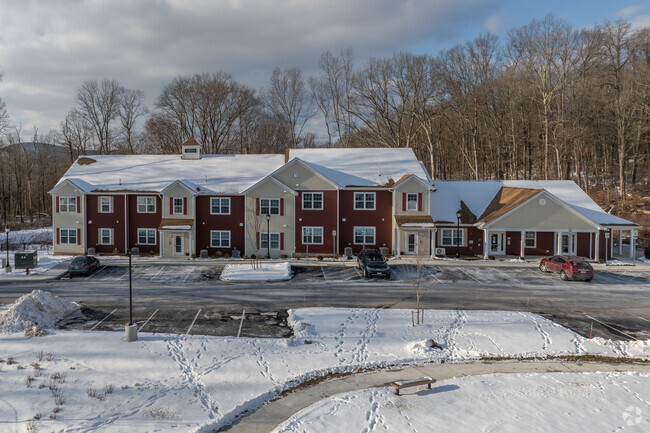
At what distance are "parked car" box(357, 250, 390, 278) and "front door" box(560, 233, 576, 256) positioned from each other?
57.6 feet

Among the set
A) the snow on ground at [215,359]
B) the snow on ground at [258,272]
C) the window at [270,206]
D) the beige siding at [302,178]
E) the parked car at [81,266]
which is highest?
the beige siding at [302,178]

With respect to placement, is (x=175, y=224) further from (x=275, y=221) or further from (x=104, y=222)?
(x=275, y=221)

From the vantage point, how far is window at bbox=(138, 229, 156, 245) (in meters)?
40.7

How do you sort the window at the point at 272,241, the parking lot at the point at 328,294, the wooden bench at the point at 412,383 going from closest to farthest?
the wooden bench at the point at 412,383 < the parking lot at the point at 328,294 < the window at the point at 272,241

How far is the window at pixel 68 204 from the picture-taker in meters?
40.7

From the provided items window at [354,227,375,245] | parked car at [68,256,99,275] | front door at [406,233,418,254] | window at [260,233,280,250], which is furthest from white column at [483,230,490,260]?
parked car at [68,256,99,275]

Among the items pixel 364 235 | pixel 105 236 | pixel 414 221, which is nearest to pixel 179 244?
pixel 105 236

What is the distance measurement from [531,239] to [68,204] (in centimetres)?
4158

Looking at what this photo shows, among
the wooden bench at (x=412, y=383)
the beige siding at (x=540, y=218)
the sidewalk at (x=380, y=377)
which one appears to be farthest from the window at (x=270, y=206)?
the wooden bench at (x=412, y=383)

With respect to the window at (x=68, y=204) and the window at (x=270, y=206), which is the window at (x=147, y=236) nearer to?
the window at (x=68, y=204)

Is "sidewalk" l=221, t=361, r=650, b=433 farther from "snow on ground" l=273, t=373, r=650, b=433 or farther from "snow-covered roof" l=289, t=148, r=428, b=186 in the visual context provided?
"snow-covered roof" l=289, t=148, r=428, b=186

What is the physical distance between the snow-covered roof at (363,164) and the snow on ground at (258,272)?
1022 cm

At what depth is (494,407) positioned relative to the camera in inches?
529

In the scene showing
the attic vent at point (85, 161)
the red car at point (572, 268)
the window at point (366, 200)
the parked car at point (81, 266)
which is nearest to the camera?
the red car at point (572, 268)
